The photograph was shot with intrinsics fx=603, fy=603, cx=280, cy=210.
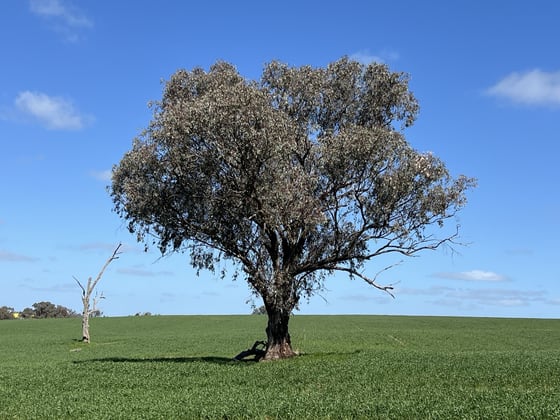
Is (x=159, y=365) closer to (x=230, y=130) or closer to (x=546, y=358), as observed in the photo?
(x=230, y=130)

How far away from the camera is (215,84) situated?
1543 inches

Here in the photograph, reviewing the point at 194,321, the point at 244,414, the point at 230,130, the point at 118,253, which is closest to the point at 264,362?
the point at 230,130

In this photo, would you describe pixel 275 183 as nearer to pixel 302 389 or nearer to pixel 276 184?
pixel 276 184

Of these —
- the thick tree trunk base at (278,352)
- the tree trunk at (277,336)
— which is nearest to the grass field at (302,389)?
the thick tree trunk base at (278,352)

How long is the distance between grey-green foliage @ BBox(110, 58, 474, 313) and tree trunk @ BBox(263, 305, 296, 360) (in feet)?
3.99

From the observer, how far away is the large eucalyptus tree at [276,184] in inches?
1346

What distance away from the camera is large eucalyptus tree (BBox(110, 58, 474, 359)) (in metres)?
34.2

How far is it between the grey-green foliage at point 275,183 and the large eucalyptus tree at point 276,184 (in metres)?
0.07

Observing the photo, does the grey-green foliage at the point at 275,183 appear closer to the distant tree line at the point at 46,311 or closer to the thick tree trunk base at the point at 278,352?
the thick tree trunk base at the point at 278,352

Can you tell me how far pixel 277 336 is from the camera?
127 feet

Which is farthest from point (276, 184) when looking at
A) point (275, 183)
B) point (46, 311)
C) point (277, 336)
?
point (46, 311)

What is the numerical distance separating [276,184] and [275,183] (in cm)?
9

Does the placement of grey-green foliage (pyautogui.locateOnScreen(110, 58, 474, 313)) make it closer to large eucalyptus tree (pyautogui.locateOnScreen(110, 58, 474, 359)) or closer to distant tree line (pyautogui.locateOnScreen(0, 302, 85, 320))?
large eucalyptus tree (pyautogui.locateOnScreen(110, 58, 474, 359))

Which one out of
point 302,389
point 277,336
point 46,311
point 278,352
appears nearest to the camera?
point 302,389
